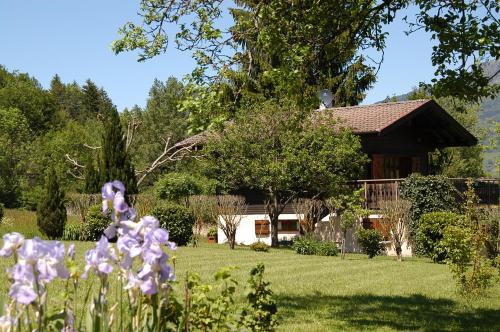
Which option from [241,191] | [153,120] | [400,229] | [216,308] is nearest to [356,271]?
[400,229]

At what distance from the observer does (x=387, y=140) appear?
30781 millimetres

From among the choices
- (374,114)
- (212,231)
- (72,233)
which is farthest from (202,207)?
(374,114)

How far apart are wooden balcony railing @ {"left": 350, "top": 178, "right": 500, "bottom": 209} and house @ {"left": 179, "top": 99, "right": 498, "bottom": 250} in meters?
0.11

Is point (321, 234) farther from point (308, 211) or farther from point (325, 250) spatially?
point (325, 250)

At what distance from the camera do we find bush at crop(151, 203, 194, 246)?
23.0 m

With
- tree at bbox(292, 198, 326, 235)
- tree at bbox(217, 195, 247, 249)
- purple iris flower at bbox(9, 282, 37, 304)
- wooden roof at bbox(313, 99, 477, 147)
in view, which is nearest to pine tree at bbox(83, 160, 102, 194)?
tree at bbox(217, 195, 247, 249)

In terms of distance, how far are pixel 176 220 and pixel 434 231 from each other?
882cm

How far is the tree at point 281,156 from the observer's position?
26.7 m

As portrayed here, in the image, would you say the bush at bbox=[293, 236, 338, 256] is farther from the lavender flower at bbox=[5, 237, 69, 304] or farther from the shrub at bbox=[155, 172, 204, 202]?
the lavender flower at bbox=[5, 237, 69, 304]

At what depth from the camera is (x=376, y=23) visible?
1050 cm

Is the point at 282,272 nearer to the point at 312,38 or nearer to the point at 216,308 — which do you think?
the point at 312,38

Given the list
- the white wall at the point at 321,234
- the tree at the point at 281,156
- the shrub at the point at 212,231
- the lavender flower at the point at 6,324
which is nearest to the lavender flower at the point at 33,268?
the lavender flower at the point at 6,324

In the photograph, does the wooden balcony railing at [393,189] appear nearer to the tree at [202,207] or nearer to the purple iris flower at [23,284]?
the tree at [202,207]

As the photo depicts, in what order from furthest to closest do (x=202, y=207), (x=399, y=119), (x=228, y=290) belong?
(x=399, y=119), (x=202, y=207), (x=228, y=290)
